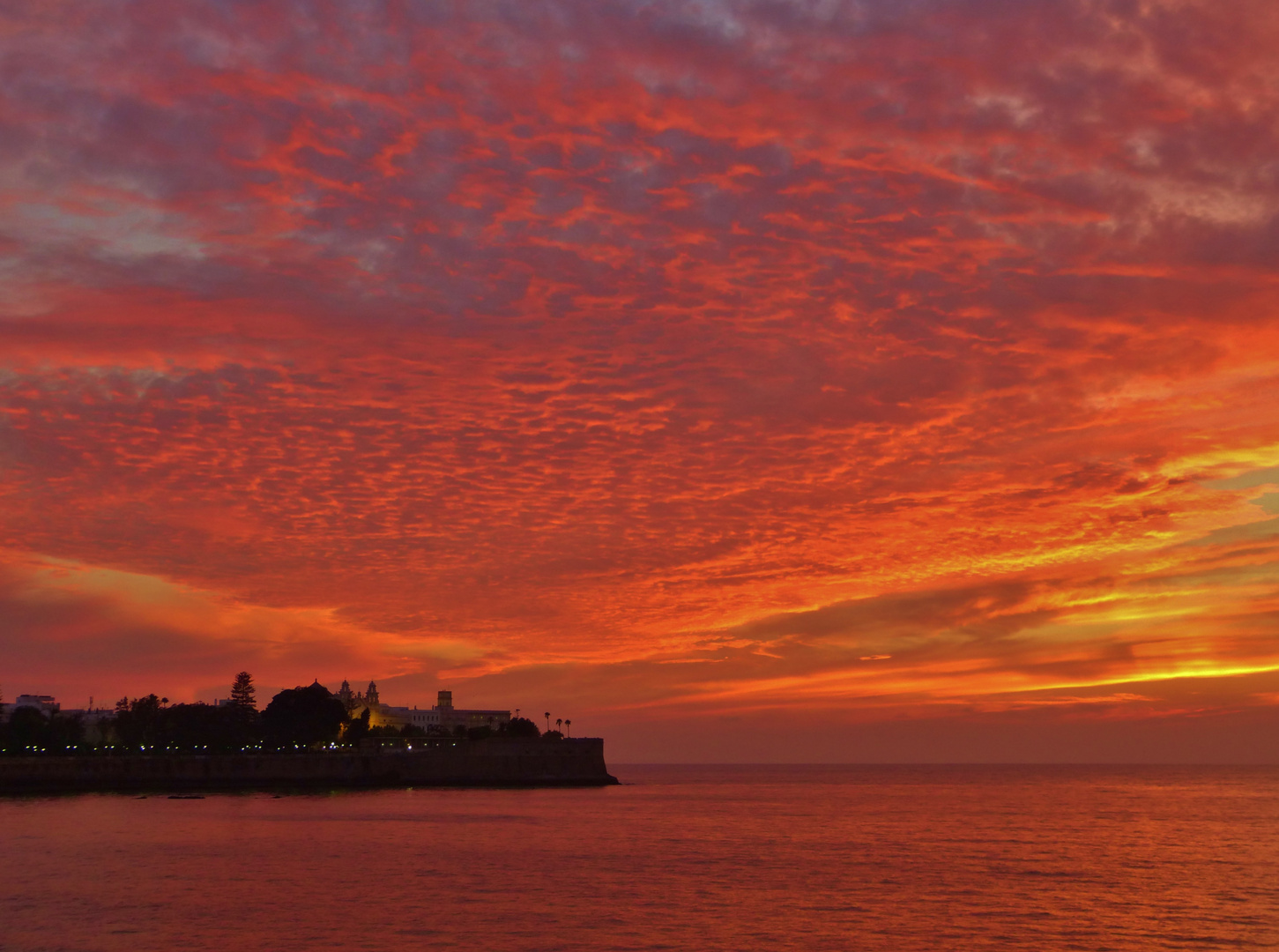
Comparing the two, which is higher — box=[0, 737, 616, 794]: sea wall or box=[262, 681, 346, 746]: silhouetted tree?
box=[262, 681, 346, 746]: silhouetted tree

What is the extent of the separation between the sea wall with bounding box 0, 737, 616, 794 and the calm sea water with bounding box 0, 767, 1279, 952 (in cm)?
3261

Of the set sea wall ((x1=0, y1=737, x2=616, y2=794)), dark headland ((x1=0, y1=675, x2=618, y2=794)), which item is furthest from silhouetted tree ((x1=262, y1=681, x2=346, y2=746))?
sea wall ((x1=0, y1=737, x2=616, y2=794))

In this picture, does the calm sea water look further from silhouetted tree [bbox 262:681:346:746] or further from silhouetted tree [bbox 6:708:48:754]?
silhouetted tree [bbox 262:681:346:746]

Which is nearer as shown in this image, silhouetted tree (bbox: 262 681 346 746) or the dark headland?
the dark headland

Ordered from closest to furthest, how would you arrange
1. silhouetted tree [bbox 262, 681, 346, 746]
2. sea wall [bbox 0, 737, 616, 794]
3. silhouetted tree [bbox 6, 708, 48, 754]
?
1. sea wall [bbox 0, 737, 616, 794]
2. silhouetted tree [bbox 6, 708, 48, 754]
3. silhouetted tree [bbox 262, 681, 346, 746]

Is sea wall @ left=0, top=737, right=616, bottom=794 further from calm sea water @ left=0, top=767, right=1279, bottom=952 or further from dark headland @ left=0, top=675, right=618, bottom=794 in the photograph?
calm sea water @ left=0, top=767, right=1279, bottom=952

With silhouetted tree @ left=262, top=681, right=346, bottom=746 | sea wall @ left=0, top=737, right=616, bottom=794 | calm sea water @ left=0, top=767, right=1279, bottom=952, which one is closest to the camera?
calm sea water @ left=0, top=767, right=1279, bottom=952

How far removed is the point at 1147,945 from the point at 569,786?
444ft

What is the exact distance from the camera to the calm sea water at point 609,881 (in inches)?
1946

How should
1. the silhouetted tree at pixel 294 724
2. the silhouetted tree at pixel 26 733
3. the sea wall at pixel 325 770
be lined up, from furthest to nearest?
the silhouetted tree at pixel 294 724 < the silhouetted tree at pixel 26 733 < the sea wall at pixel 325 770

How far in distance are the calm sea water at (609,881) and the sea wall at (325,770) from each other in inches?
1284

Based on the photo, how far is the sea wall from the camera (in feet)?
499

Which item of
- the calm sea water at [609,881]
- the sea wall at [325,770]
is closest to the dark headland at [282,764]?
the sea wall at [325,770]

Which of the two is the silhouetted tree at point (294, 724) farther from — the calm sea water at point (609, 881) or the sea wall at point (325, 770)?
the calm sea water at point (609, 881)
